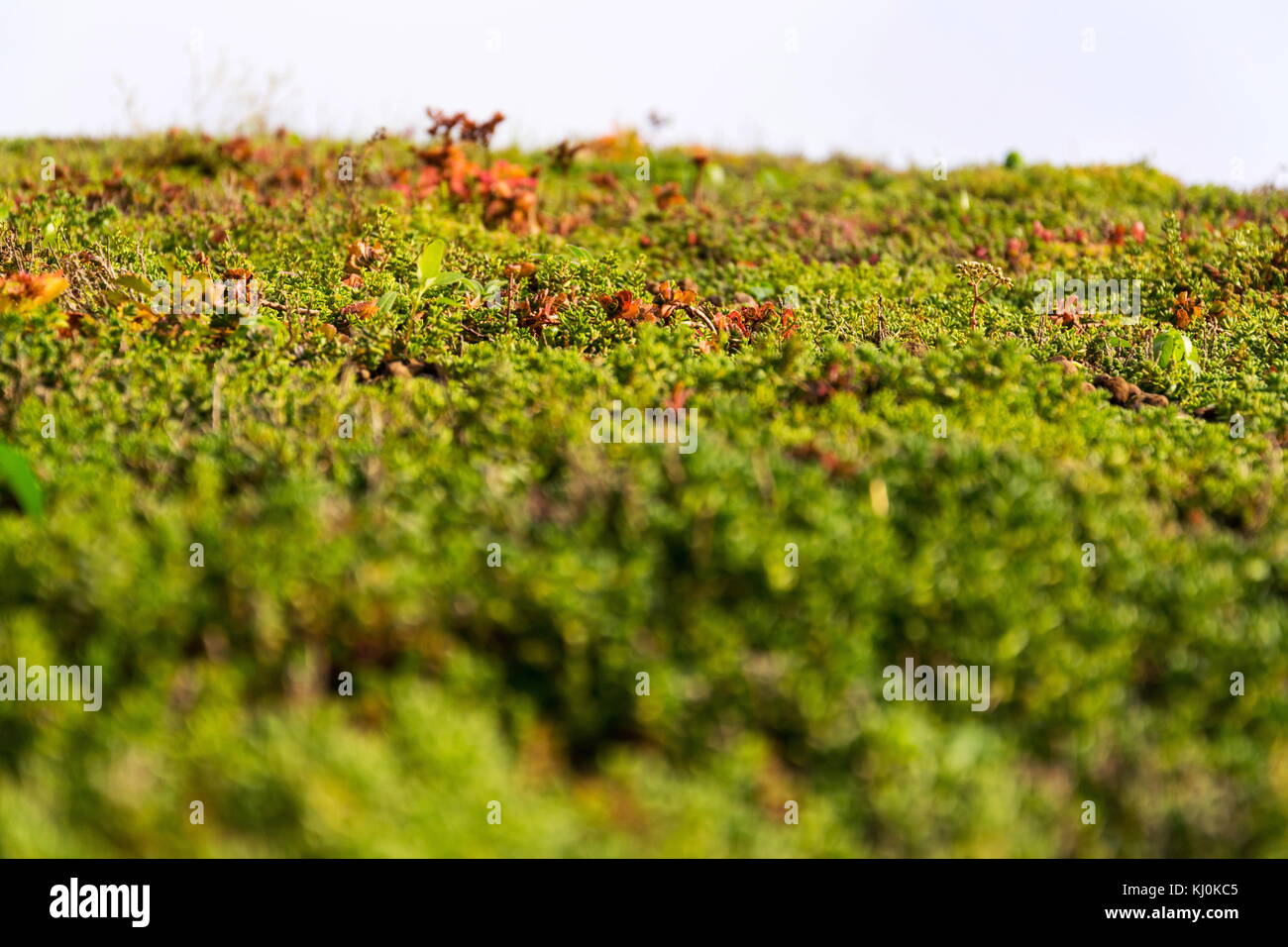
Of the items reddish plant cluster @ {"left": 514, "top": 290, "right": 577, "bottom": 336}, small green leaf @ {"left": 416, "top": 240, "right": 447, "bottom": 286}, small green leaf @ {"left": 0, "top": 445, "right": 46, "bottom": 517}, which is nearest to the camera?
small green leaf @ {"left": 0, "top": 445, "right": 46, "bottom": 517}

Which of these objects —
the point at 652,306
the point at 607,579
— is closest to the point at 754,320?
the point at 652,306

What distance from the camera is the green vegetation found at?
2.68 m

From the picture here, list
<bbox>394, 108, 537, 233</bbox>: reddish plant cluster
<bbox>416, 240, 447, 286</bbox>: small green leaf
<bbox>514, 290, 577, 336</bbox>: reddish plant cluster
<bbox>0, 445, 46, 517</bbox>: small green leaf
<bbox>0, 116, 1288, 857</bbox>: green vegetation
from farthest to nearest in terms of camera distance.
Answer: <bbox>394, 108, 537, 233</bbox>: reddish plant cluster, <bbox>416, 240, 447, 286</bbox>: small green leaf, <bbox>514, 290, 577, 336</bbox>: reddish plant cluster, <bbox>0, 445, 46, 517</bbox>: small green leaf, <bbox>0, 116, 1288, 857</bbox>: green vegetation

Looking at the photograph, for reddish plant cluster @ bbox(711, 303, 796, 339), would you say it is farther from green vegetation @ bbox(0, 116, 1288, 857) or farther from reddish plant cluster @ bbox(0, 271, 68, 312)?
reddish plant cluster @ bbox(0, 271, 68, 312)

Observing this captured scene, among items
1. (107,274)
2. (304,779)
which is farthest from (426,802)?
→ (107,274)

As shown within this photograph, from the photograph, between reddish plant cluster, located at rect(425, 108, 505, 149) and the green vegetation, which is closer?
the green vegetation

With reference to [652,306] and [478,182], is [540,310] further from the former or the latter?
[478,182]

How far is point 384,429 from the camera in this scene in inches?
176

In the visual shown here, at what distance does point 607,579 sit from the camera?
3295 mm

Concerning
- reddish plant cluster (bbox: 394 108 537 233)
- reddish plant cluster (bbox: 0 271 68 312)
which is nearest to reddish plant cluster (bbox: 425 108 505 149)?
reddish plant cluster (bbox: 394 108 537 233)

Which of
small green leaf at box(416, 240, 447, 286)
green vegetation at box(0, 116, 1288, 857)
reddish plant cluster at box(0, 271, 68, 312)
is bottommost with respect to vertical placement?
green vegetation at box(0, 116, 1288, 857)
